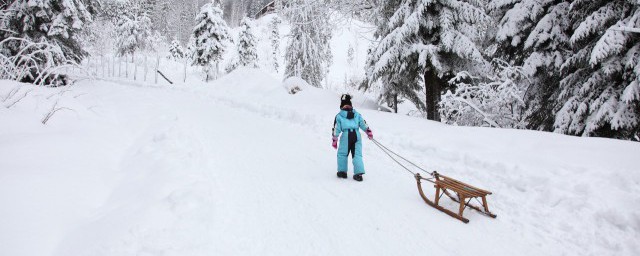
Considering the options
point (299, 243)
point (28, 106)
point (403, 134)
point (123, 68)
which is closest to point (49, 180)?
point (299, 243)

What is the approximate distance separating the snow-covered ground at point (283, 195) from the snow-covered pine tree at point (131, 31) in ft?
132

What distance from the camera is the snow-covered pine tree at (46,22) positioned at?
17047 millimetres

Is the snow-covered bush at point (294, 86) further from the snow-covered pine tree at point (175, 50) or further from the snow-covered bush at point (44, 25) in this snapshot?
the snow-covered pine tree at point (175, 50)

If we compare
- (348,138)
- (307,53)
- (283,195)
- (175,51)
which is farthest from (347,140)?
(175,51)

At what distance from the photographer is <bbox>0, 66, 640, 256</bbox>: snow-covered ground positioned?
3373 millimetres

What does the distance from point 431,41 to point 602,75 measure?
4.41 meters

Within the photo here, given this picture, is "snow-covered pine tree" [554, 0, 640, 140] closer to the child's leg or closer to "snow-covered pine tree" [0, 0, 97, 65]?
the child's leg

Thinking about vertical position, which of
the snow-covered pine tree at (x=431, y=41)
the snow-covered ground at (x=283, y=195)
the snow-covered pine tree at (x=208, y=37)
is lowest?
the snow-covered ground at (x=283, y=195)

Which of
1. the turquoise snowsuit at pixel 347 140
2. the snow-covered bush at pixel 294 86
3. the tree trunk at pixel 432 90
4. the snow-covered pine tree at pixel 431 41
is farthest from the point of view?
the snow-covered bush at pixel 294 86

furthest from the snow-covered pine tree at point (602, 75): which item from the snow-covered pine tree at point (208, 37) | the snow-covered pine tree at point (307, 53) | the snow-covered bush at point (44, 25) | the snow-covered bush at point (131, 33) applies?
the snow-covered bush at point (131, 33)

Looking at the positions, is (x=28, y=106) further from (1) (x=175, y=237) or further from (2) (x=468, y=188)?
(2) (x=468, y=188)

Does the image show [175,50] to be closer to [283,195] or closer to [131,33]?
[131,33]

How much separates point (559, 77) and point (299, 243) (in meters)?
8.85

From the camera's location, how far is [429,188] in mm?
5676
